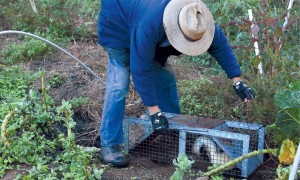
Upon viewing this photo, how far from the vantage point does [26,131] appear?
4.53m

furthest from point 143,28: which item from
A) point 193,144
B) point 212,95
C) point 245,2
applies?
point 245,2

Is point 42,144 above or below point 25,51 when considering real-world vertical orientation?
A: below

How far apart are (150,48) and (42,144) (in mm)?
1206

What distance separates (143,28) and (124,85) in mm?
709

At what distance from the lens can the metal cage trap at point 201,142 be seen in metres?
3.94

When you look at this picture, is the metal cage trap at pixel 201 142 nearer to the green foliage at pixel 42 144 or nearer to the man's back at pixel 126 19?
the green foliage at pixel 42 144

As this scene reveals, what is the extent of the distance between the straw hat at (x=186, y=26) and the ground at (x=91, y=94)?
0.98 metres

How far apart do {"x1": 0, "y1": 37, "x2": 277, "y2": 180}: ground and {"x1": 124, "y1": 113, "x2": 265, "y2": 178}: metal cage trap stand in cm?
9

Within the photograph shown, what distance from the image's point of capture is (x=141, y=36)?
3.65m

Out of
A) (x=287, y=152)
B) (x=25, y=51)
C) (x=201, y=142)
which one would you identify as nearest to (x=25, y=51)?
(x=25, y=51)

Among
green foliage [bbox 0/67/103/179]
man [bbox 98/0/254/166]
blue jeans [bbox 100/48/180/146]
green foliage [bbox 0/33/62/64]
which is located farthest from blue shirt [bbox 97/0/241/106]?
green foliage [bbox 0/33/62/64]

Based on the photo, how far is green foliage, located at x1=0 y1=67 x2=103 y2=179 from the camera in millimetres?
3820

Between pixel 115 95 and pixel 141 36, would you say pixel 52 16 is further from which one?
pixel 141 36

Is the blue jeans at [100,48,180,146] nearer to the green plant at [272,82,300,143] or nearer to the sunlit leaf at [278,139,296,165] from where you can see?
the green plant at [272,82,300,143]
